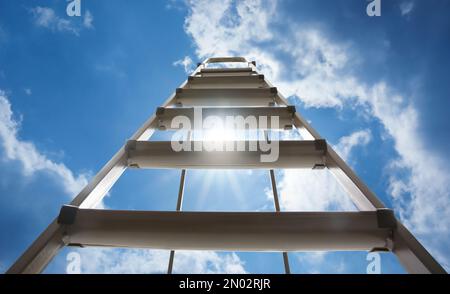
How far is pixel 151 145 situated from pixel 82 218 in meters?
0.51

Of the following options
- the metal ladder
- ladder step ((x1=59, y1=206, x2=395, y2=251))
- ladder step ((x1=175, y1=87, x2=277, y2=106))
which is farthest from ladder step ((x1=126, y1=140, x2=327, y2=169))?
ladder step ((x1=175, y1=87, x2=277, y2=106))

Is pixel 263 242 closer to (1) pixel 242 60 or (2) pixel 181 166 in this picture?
(2) pixel 181 166

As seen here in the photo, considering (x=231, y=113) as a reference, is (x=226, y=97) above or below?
above

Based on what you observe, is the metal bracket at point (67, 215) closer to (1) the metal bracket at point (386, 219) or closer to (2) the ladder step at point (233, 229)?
(2) the ladder step at point (233, 229)

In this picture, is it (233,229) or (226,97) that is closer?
(233,229)

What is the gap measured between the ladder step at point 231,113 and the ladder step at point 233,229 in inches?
37.0

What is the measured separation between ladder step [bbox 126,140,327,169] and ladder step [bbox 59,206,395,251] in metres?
0.41

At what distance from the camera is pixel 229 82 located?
9.02 feet

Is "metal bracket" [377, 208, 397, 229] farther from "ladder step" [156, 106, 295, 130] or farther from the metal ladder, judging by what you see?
"ladder step" [156, 106, 295, 130]

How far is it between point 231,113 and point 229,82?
102cm

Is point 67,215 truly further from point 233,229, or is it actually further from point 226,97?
point 226,97

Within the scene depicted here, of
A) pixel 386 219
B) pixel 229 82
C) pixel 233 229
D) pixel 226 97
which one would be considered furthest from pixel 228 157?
pixel 229 82

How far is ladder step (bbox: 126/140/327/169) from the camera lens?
4.37 feet
